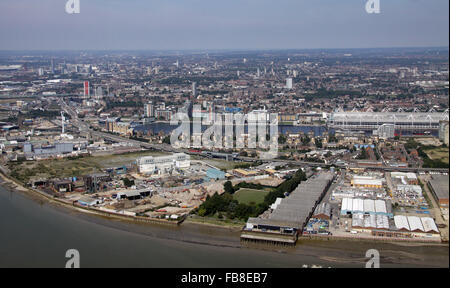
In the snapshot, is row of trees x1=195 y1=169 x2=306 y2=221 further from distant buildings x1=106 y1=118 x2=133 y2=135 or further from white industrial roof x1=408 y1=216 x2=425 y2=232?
distant buildings x1=106 y1=118 x2=133 y2=135

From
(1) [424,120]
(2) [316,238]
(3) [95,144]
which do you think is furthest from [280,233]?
(1) [424,120]

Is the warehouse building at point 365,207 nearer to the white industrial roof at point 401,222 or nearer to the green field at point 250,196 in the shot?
the white industrial roof at point 401,222

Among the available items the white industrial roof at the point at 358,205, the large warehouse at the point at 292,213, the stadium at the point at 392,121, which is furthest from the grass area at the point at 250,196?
the stadium at the point at 392,121

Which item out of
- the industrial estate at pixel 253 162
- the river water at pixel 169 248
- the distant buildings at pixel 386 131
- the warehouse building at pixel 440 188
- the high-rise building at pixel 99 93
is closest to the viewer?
the river water at pixel 169 248

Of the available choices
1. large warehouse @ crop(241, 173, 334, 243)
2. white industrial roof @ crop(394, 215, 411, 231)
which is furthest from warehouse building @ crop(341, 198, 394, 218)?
large warehouse @ crop(241, 173, 334, 243)

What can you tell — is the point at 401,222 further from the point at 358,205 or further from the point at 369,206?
the point at 358,205

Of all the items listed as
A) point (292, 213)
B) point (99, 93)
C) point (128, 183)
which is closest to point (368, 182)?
point (292, 213)

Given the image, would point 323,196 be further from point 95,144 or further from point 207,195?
point 95,144

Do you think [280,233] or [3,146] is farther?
[3,146]
